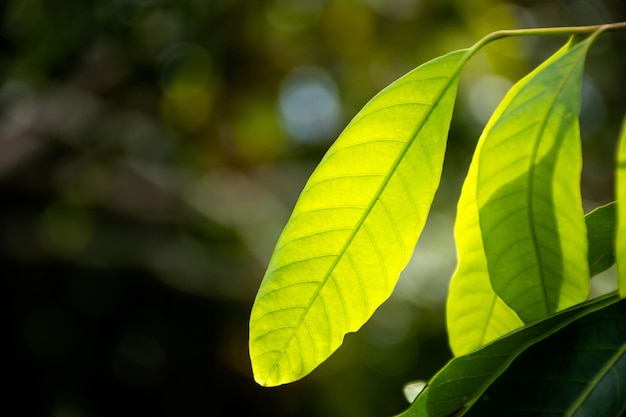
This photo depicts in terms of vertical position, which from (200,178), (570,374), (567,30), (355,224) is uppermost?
(200,178)

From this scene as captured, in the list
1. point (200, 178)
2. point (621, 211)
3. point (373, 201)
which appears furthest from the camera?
point (200, 178)

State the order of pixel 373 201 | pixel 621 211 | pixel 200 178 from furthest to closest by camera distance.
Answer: pixel 200 178, pixel 373 201, pixel 621 211

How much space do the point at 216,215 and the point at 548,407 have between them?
3.36 meters

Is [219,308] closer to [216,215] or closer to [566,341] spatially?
[216,215]

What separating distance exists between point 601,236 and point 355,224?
0.68 feet

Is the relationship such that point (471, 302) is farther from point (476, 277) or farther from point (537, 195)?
point (537, 195)

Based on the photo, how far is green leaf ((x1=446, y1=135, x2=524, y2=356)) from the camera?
62 cm

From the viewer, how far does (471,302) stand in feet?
2.14

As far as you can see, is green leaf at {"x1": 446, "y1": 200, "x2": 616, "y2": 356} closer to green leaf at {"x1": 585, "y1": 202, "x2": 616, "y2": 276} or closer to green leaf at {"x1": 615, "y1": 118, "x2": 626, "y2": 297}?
green leaf at {"x1": 585, "y1": 202, "x2": 616, "y2": 276}

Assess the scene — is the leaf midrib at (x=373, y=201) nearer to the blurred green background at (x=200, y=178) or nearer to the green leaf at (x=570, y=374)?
the green leaf at (x=570, y=374)

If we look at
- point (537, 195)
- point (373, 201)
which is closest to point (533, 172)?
point (537, 195)

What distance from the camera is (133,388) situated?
166 inches

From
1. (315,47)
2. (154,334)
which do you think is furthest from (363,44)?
(154,334)

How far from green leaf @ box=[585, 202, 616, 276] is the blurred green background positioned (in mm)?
2462
